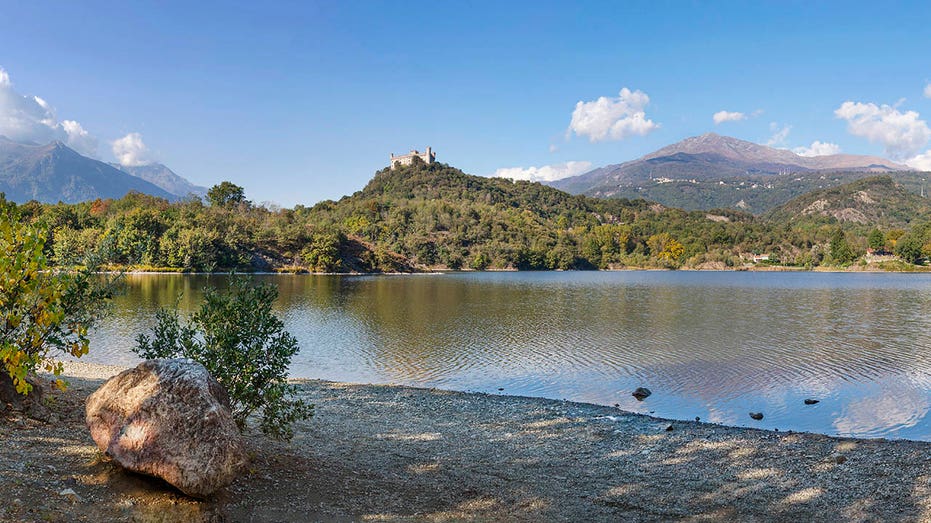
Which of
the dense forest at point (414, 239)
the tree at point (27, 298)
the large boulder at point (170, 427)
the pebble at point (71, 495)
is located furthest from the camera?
the dense forest at point (414, 239)

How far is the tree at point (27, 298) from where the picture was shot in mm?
7230

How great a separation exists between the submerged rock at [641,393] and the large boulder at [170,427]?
1435cm

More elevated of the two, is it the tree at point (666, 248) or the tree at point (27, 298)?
the tree at point (666, 248)

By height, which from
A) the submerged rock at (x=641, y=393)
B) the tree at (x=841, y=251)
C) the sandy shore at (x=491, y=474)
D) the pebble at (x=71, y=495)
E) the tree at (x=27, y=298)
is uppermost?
the tree at (x=841, y=251)

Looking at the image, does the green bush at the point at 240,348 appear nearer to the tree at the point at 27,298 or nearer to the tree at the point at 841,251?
the tree at the point at 27,298

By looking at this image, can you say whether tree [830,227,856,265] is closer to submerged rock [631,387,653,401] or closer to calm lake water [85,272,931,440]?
calm lake water [85,272,931,440]

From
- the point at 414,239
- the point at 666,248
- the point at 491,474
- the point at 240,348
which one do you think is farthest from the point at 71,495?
the point at 666,248

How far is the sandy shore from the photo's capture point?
272 inches

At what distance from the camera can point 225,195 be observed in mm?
145375

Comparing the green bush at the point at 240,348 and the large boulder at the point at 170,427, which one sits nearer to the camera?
the large boulder at the point at 170,427

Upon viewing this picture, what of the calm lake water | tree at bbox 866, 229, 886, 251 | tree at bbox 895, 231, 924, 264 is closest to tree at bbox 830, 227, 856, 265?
tree at bbox 866, 229, 886, 251

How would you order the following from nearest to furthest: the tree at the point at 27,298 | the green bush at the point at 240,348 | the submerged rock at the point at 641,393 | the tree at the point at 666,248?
the tree at the point at 27,298 < the green bush at the point at 240,348 < the submerged rock at the point at 641,393 < the tree at the point at 666,248

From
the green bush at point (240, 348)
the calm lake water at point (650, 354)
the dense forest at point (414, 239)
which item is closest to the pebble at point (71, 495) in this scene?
the green bush at point (240, 348)

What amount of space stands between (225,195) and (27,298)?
150m
